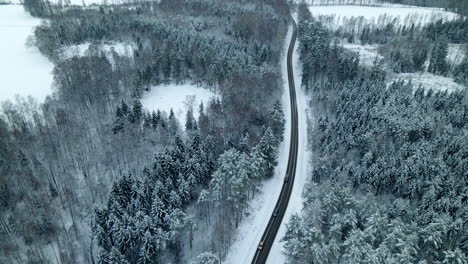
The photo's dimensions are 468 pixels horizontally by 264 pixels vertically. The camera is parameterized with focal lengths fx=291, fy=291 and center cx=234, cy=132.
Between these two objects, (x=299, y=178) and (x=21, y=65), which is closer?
(x=299, y=178)

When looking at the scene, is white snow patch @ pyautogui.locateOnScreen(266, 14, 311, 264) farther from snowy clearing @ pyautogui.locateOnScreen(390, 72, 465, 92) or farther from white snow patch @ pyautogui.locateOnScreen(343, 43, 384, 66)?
snowy clearing @ pyautogui.locateOnScreen(390, 72, 465, 92)

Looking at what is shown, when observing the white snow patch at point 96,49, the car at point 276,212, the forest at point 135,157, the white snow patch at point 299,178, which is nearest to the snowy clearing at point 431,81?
the white snow patch at point 299,178

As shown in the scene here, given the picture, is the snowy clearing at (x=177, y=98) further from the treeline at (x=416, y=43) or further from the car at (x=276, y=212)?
the treeline at (x=416, y=43)

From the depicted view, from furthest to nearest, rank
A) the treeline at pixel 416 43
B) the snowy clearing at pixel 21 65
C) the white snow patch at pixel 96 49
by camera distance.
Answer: the treeline at pixel 416 43 < the white snow patch at pixel 96 49 < the snowy clearing at pixel 21 65

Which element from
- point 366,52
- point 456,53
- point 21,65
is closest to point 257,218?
point 21,65

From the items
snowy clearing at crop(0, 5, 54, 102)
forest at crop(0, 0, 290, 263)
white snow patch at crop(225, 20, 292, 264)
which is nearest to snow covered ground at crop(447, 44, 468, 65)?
forest at crop(0, 0, 290, 263)

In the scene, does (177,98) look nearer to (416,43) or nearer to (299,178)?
(299,178)

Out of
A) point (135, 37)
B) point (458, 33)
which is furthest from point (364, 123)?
point (458, 33)
